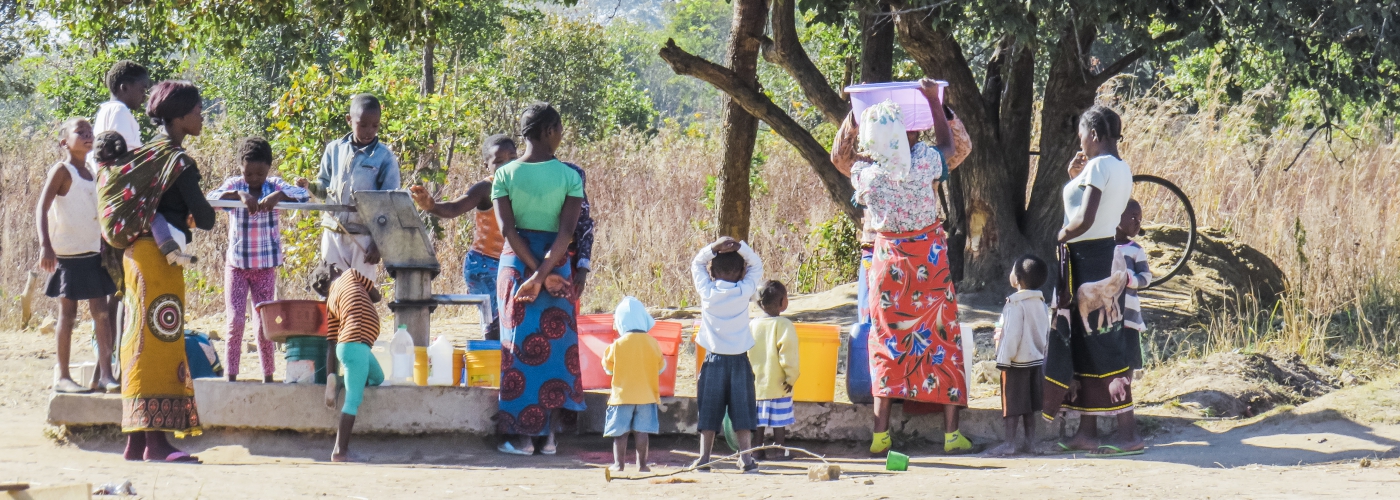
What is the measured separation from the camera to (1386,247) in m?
9.12

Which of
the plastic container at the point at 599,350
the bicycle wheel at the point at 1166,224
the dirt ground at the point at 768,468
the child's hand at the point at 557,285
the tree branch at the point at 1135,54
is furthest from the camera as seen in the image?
the bicycle wheel at the point at 1166,224

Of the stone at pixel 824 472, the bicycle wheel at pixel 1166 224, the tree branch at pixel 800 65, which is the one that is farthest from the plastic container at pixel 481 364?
the bicycle wheel at pixel 1166 224

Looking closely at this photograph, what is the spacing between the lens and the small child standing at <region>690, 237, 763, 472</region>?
16.7 ft

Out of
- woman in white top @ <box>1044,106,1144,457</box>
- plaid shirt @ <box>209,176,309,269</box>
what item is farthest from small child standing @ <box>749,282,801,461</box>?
plaid shirt @ <box>209,176,309,269</box>

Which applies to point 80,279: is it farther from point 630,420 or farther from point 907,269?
point 907,269

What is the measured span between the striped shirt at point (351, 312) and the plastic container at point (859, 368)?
7.16 feet

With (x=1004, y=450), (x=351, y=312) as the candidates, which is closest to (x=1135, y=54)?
(x=1004, y=450)

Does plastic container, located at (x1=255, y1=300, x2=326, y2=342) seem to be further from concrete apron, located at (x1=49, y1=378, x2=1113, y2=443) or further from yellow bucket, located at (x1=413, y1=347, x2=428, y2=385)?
yellow bucket, located at (x1=413, y1=347, x2=428, y2=385)

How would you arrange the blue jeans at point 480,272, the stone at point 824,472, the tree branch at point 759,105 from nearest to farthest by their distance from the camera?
the stone at point 824,472, the blue jeans at point 480,272, the tree branch at point 759,105

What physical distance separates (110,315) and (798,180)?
8494mm

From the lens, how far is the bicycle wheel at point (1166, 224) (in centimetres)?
844

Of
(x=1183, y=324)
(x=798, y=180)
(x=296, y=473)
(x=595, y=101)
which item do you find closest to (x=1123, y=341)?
(x=1183, y=324)

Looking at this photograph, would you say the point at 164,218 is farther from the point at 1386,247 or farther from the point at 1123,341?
the point at 1386,247

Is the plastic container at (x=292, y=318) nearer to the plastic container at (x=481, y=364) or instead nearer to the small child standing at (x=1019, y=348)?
the plastic container at (x=481, y=364)
